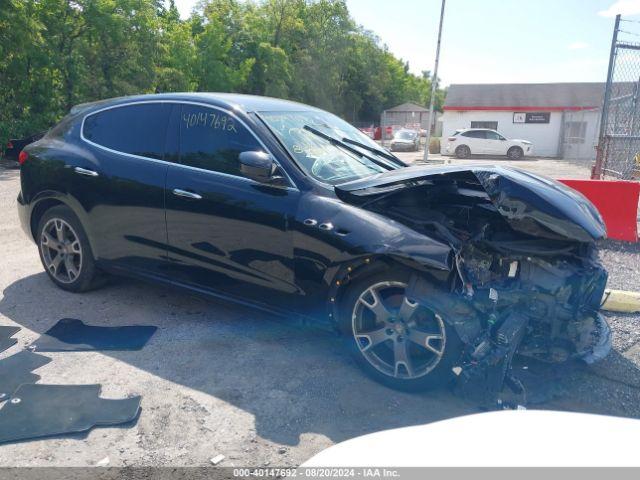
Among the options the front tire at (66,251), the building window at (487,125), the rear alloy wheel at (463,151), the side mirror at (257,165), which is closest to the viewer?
the side mirror at (257,165)

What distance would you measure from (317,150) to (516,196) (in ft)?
4.96

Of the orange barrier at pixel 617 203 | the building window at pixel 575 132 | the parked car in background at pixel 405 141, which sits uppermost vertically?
the building window at pixel 575 132

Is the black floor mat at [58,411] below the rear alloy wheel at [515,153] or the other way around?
below

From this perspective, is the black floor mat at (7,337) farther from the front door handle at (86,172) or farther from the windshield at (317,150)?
the windshield at (317,150)

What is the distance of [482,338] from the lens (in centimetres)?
318

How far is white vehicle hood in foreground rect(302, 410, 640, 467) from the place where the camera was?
154cm

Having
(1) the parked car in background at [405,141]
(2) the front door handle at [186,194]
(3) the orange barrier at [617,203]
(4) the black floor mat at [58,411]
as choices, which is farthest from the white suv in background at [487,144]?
(4) the black floor mat at [58,411]

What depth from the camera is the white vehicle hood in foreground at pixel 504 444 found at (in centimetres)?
154

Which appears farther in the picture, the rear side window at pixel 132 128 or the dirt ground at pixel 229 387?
the rear side window at pixel 132 128

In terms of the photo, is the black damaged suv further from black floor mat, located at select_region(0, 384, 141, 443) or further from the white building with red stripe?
the white building with red stripe

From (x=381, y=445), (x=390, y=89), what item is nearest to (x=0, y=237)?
(x=381, y=445)

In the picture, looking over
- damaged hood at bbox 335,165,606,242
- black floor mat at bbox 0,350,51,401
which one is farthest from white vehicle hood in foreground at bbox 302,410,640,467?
black floor mat at bbox 0,350,51,401

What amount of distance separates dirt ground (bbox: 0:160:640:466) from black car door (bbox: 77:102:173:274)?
578 millimetres

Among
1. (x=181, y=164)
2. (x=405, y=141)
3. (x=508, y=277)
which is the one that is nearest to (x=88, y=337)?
(x=181, y=164)
